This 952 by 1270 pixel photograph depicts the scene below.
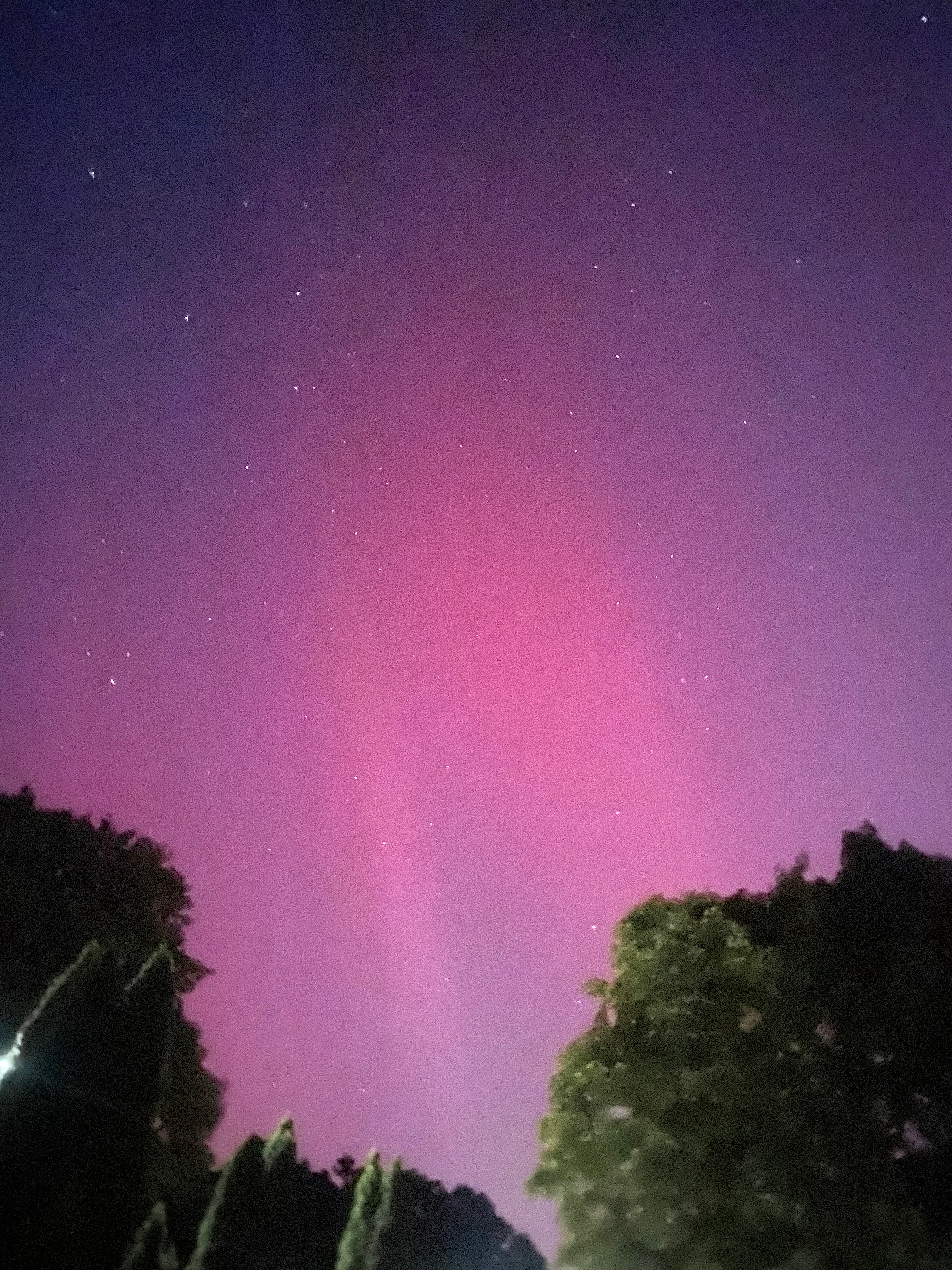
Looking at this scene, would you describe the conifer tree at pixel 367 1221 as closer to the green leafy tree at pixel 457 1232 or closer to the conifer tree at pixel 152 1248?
the green leafy tree at pixel 457 1232

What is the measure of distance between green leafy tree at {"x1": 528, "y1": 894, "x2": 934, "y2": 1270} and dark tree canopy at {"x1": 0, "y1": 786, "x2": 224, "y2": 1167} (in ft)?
41.6

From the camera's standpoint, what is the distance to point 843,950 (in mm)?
18000

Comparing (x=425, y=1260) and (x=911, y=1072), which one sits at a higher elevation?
(x=911, y=1072)

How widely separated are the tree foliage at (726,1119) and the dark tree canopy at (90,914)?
12.8 meters

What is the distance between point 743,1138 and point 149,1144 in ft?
34.8

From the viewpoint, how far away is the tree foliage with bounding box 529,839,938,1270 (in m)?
15.2

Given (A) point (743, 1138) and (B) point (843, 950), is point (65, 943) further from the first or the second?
(B) point (843, 950)

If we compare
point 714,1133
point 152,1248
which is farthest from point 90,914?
point 714,1133

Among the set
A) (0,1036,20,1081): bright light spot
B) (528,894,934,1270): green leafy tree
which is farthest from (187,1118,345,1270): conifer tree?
(528,894,934,1270): green leafy tree

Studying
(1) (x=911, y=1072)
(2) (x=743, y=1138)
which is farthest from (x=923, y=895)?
(2) (x=743, y=1138)

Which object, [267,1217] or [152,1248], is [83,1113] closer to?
[152,1248]

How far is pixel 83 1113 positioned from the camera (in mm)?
15633

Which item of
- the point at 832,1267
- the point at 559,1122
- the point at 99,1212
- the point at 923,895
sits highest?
the point at 923,895

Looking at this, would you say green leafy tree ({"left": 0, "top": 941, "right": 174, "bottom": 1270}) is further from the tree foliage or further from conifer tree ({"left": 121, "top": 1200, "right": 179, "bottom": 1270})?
the tree foliage
